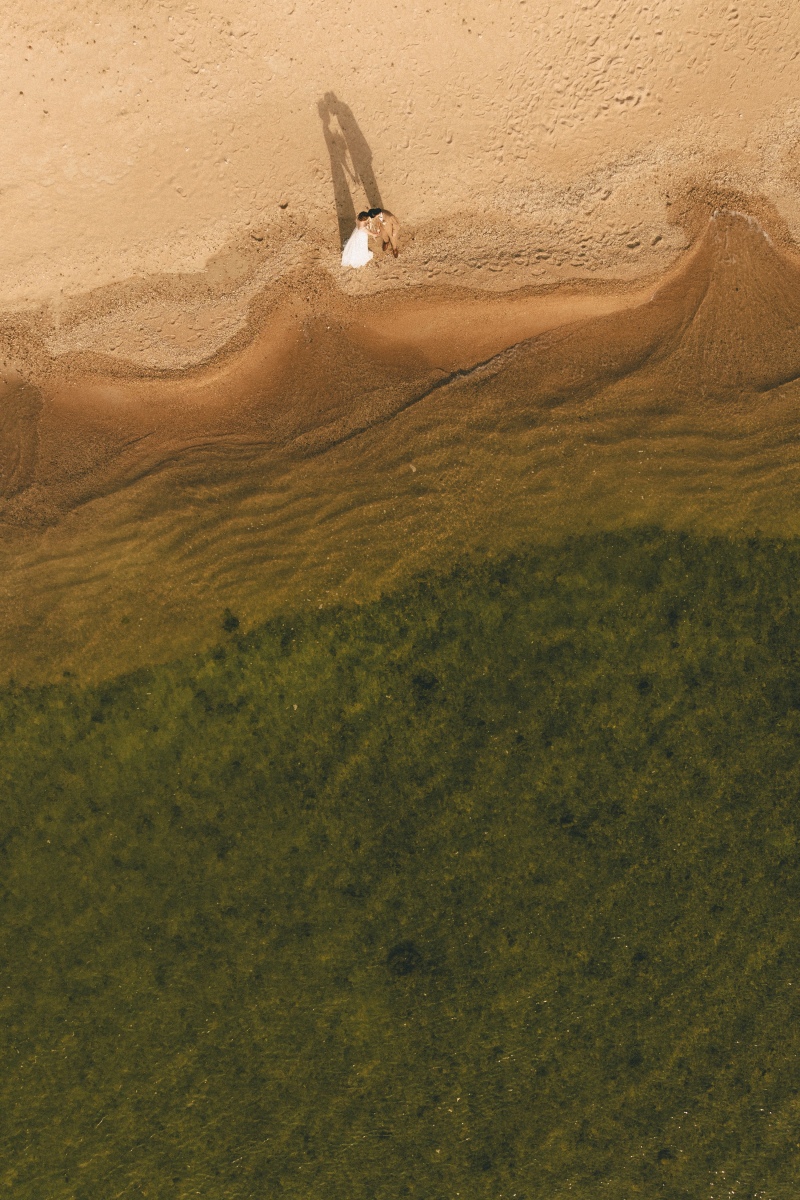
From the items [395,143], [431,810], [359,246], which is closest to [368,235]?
[359,246]

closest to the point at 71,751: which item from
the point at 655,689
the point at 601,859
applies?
the point at 601,859

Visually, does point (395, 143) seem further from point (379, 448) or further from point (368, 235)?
point (379, 448)

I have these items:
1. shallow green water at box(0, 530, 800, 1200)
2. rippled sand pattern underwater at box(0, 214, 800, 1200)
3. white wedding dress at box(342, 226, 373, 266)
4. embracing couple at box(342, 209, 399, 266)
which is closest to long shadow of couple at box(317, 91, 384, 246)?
embracing couple at box(342, 209, 399, 266)

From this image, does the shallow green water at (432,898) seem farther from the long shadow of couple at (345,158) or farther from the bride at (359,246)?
the long shadow of couple at (345,158)

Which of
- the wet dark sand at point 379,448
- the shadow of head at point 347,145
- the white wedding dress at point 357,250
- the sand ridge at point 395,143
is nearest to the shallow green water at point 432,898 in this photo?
the wet dark sand at point 379,448

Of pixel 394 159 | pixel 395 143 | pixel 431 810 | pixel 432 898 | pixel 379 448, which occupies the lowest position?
pixel 432 898
